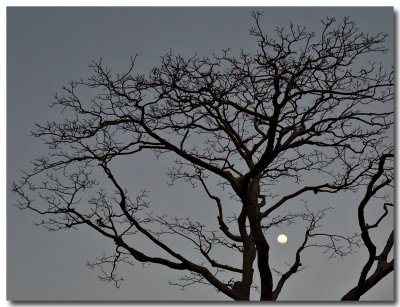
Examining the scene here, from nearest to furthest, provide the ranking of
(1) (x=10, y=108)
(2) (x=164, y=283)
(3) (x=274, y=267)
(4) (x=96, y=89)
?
(1) (x=10, y=108) < (2) (x=164, y=283) < (4) (x=96, y=89) < (3) (x=274, y=267)

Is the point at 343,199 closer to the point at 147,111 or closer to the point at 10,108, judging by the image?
the point at 147,111

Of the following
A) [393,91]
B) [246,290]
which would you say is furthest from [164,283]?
[393,91]

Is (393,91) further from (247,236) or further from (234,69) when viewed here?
(247,236)

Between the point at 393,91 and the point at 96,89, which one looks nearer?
the point at 393,91

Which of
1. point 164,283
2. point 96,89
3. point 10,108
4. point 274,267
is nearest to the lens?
point 10,108

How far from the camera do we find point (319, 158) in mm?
5316

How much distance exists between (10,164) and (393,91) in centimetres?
266

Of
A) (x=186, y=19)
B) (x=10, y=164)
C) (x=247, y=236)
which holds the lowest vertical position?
(x=247, y=236)

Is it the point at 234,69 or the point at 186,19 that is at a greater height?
the point at 186,19

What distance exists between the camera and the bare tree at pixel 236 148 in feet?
14.7

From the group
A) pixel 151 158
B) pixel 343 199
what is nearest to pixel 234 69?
pixel 151 158

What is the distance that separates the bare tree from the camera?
4.48m

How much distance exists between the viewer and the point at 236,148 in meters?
5.39

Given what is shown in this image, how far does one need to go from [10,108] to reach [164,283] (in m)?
1.62
